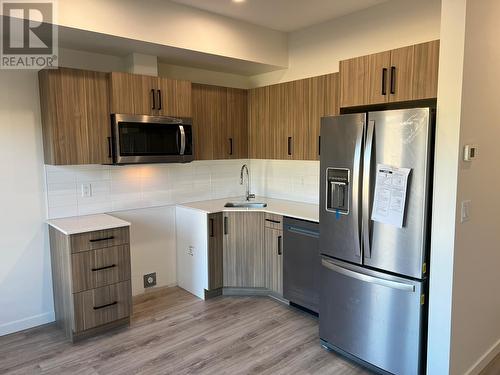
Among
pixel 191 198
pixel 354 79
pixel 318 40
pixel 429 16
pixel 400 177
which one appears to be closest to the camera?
pixel 400 177

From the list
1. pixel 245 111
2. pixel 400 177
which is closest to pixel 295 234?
pixel 400 177

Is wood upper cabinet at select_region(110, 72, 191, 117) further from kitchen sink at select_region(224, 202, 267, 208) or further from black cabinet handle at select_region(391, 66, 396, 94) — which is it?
black cabinet handle at select_region(391, 66, 396, 94)

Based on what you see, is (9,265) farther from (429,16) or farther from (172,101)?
(429,16)

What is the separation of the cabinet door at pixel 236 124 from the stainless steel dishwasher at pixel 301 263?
44.3 inches

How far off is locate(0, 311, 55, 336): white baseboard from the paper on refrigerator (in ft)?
9.77

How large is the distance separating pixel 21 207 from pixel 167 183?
53.8 inches

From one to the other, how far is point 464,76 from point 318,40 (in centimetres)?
195

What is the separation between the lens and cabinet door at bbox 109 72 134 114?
3.10 meters

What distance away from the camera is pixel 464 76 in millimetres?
2039

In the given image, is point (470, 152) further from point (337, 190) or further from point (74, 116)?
point (74, 116)

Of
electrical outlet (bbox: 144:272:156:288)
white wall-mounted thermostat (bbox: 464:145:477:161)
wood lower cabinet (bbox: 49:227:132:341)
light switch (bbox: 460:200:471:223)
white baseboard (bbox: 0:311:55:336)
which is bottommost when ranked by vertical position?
white baseboard (bbox: 0:311:55:336)

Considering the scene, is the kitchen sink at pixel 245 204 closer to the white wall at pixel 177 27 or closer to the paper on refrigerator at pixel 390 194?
the white wall at pixel 177 27

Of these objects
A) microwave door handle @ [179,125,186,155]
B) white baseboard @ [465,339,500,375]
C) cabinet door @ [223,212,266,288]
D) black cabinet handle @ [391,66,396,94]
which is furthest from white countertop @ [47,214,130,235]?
white baseboard @ [465,339,500,375]

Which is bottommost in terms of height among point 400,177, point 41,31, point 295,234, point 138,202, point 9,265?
point 9,265
